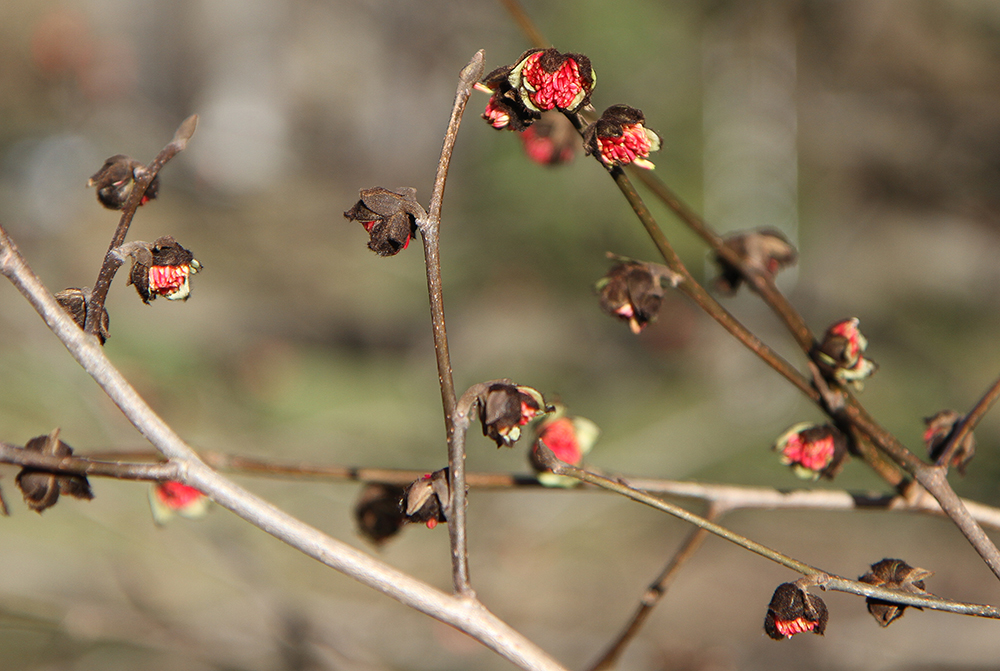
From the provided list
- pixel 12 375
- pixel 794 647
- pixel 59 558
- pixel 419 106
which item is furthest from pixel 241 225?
pixel 794 647

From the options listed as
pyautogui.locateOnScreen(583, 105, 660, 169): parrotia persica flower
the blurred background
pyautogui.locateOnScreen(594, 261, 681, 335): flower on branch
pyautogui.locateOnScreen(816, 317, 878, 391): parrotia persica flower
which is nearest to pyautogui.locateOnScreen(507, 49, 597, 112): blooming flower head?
pyautogui.locateOnScreen(583, 105, 660, 169): parrotia persica flower

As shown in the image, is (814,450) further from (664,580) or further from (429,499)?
(429,499)

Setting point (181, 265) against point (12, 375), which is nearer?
point (181, 265)

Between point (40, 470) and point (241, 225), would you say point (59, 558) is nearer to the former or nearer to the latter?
point (40, 470)

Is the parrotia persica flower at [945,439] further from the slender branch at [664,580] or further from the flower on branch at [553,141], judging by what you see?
the flower on branch at [553,141]

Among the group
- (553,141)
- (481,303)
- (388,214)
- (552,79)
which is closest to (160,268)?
(388,214)

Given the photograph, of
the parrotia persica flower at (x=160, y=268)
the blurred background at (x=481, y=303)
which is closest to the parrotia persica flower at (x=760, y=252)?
the parrotia persica flower at (x=160, y=268)

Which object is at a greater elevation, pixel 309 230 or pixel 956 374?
pixel 309 230
